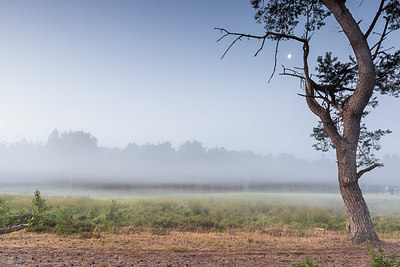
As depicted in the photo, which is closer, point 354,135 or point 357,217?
point 357,217

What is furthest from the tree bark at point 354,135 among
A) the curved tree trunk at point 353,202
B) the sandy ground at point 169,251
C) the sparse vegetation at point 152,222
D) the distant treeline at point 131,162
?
the distant treeline at point 131,162

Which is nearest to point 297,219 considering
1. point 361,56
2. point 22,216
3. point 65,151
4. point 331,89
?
point 331,89

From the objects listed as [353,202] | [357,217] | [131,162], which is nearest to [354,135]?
[353,202]

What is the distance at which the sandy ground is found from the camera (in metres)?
6.30

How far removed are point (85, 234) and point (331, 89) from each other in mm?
13449

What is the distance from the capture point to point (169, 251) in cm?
753

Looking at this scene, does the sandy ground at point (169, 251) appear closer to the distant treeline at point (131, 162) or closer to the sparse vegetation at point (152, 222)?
the sparse vegetation at point (152, 222)

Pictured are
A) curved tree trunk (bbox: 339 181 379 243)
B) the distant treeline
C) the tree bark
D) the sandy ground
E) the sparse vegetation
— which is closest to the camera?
the sandy ground

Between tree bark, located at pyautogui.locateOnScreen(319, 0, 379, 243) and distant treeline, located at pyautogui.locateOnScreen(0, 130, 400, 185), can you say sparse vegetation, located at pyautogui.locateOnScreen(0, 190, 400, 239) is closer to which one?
tree bark, located at pyautogui.locateOnScreen(319, 0, 379, 243)

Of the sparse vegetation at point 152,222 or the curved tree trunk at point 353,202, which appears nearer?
the curved tree trunk at point 353,202

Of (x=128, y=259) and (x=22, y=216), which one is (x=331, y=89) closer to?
(x=128, y=259)

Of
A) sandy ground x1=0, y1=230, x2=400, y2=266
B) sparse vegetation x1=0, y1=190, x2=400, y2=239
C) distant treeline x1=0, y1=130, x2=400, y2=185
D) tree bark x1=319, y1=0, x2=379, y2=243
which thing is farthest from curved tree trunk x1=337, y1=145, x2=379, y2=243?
distant treeline x1=0, y1=130, x2=400, y2=185

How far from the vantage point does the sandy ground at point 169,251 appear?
20.7 feet

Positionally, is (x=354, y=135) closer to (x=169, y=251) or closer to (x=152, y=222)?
(x=169, y=251)
